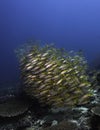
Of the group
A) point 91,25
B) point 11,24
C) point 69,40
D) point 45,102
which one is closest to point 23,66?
point 45,102

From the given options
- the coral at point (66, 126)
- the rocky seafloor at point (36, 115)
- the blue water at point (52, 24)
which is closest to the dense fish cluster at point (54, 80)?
the rocky seafloor at point (36, 115)

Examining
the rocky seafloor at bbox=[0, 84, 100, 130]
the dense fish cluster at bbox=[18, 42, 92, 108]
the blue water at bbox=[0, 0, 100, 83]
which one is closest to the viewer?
the dense fish cluster at bbox=[18, 42, 92, 108]

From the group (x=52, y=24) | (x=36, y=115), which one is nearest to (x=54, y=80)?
(x=36, y=115)

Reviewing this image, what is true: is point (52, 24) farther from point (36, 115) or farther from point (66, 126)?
point (66, 126)

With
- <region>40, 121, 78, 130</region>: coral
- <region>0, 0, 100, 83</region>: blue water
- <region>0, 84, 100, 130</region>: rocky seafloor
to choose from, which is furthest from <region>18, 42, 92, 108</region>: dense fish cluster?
<region>0, 0, 100, 83</region>: blue water

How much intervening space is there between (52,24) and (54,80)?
306 ft

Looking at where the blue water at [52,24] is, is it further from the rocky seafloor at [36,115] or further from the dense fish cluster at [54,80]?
the dense fish cluster at [54,80]

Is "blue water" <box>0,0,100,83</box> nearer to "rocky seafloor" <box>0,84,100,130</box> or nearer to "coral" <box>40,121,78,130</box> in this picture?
"rocky seafloor" <box>0,84,100,130</box>

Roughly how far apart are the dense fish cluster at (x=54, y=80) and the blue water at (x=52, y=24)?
3280cm

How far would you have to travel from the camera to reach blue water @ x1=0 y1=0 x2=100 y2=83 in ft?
175

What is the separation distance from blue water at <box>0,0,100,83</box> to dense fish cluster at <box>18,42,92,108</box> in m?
32.8

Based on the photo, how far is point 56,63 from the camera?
24.8 feet

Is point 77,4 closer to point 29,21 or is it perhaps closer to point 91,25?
point 91,25

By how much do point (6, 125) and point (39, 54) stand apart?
2056 mm
